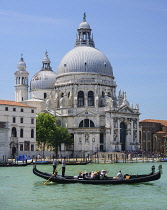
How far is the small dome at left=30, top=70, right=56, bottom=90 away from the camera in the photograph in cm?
9400

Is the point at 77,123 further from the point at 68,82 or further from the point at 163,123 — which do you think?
the point at 163,123

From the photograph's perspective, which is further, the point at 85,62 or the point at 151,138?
the point at 151,138

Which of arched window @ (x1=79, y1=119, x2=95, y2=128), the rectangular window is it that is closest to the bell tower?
arched window @ (x1=79, y1=119, x2=95, y2=128)

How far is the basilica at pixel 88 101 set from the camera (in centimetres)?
8125

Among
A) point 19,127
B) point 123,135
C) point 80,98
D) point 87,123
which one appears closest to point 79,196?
point 19,127

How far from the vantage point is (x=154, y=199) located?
29109 mm

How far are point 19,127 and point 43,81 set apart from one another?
27.4 m

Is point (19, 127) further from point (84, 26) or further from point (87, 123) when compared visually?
point (84, 26)

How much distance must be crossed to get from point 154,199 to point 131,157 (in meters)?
45.4

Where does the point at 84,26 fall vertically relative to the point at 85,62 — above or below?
above

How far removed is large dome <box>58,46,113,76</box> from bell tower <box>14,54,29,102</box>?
20.9 ft

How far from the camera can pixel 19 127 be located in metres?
67.9

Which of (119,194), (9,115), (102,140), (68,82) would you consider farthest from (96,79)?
(119,194)

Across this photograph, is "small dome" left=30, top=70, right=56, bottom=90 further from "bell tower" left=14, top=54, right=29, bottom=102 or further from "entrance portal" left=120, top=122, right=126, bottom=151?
"entrance portal" left=120, top=122, right=126, bottom=151
